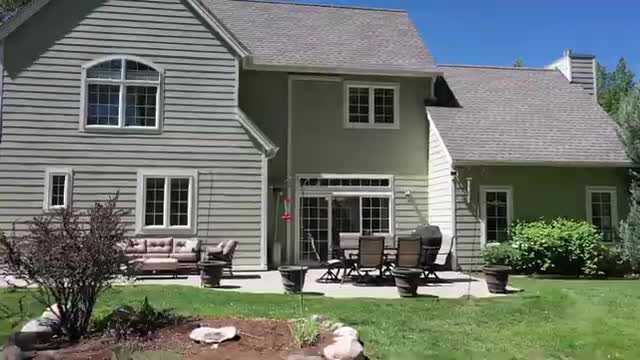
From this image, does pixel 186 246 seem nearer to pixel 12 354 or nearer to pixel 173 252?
pixel 173 252

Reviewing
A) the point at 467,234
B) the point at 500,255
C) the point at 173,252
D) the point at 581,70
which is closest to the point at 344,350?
the point at 173,252

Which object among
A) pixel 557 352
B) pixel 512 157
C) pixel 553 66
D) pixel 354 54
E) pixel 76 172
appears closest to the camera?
pixel 557 352

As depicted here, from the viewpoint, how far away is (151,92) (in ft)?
49.2

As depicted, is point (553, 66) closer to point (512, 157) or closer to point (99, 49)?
point (512, 157)

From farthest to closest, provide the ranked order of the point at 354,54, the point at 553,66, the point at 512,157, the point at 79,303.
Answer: the point at 553,66
the point at 354,54
the point at 512,157
the point at 79,303

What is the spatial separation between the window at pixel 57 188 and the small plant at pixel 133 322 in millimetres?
8381

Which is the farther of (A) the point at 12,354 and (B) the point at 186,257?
(B) the point at 186,257

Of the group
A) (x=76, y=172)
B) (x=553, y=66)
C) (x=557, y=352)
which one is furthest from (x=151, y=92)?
(x=553, y=66)

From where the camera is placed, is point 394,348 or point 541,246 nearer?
point 394,348

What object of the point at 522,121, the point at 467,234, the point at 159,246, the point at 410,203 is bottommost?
the point at 159,246

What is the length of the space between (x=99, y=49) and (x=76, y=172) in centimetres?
304

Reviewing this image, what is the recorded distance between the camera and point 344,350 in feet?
18.7

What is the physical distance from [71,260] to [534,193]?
13120mm

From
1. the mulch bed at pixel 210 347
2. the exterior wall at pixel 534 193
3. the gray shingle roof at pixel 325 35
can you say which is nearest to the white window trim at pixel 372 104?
the gray shingle roof at pixel 325 35
